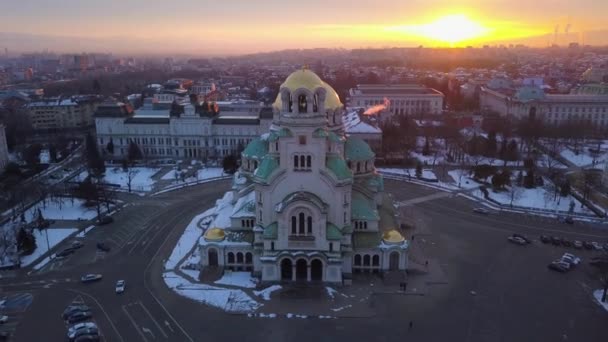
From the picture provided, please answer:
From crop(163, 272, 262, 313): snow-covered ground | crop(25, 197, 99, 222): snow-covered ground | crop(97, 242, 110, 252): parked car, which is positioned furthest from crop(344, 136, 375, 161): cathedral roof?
crop(25, 197, 99, 222): snow-covered ground

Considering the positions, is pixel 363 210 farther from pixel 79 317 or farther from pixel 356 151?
pixel 79 317

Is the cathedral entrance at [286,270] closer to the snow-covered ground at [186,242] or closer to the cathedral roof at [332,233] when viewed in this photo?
the cathedral roof at [332,233]

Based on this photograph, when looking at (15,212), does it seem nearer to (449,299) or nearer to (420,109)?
(449,299)

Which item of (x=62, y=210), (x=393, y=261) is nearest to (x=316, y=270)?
(x=393, y=261)

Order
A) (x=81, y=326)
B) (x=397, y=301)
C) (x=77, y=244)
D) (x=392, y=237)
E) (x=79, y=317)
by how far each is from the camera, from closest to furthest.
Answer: (x=81, y=326) → (x=79, y=317) → (x=397, y=301) → (x=392, y=237) → (x=77, y=244)

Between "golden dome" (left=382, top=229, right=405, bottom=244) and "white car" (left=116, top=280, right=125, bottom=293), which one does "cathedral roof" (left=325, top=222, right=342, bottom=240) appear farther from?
"white car" (left=116, top=280, right=125, bottom=293)
